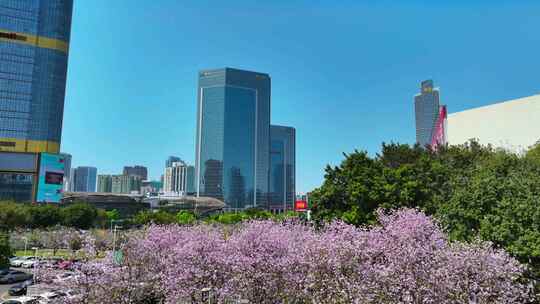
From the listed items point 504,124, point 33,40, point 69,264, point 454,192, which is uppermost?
point 33,40

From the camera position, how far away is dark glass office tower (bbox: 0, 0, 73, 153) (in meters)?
79.9

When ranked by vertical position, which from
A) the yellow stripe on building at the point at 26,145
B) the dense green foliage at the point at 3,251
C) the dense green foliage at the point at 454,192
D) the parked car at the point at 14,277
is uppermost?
the yellow stripe on building at the point at 26,145

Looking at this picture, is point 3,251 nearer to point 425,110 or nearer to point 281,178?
point 281,178

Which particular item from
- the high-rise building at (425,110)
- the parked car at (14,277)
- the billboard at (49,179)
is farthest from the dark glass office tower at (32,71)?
the high-rise building at (425,110)

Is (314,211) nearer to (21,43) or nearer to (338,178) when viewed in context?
(338,178)

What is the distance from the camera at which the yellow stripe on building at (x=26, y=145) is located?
A: 261 feet

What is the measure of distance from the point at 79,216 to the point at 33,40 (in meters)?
45.6

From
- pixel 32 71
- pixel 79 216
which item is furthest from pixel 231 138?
pixel 79 216

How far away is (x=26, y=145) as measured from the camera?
267 feet

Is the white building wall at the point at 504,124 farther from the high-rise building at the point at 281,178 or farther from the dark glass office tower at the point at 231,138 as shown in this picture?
the high-rise building at the point at 281,178

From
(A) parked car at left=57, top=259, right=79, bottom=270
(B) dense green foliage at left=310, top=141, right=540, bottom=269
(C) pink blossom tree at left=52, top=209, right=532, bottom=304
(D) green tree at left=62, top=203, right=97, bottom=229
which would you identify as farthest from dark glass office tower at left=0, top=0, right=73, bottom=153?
(A) parked car at left=57, top=259, right=79, bottom=270

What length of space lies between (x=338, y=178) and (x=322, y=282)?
1706cm

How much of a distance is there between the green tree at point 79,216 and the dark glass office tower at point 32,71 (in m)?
30.5

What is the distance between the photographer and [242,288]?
38.1 ft
